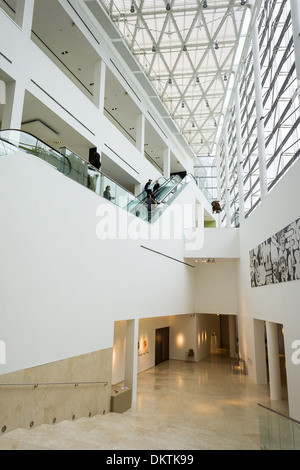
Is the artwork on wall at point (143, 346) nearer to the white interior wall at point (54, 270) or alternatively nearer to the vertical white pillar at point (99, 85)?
the white interior wall at point (54, 270)

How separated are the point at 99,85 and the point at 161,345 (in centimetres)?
1687

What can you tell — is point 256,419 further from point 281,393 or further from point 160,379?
point 160,379

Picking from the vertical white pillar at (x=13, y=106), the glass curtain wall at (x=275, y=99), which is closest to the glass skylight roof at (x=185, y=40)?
the glass curtain wall at (x=275, y=99)

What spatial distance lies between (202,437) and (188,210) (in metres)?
15.4

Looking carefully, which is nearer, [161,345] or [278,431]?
[278,431]

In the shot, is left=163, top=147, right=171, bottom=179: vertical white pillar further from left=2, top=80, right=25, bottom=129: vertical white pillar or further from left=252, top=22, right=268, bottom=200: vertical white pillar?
left=2, top=80, right=25, bottom=129: vertical white pillar

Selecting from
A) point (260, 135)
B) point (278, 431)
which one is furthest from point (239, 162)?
point (278, 431)

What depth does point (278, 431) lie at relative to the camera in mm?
7164

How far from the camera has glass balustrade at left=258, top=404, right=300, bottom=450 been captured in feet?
21.1

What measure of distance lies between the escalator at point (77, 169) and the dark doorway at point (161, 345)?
9530mm

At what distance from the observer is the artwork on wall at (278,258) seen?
10.5 m

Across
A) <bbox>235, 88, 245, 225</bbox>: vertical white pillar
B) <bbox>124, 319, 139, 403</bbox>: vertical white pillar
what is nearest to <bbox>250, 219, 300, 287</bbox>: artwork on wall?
<bbox>235, 88, 245, 225</bbox>: vertical white pillar

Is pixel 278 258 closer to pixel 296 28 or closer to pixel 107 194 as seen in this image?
pixel 107 194

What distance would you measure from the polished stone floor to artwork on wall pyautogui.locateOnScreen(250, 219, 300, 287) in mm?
5294
